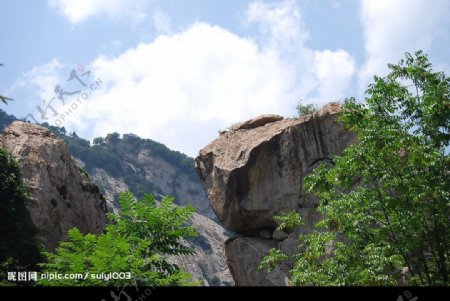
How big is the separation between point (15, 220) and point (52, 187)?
3.17m

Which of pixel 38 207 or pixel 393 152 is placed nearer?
pixel 393 152

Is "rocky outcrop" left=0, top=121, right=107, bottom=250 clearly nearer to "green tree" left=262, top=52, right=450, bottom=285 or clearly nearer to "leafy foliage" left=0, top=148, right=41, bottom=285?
"leafy foliage" left=0, top=148, right=41, bottom=285

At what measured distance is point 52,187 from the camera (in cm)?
2302

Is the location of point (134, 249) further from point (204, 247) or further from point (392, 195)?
point (204, 247)

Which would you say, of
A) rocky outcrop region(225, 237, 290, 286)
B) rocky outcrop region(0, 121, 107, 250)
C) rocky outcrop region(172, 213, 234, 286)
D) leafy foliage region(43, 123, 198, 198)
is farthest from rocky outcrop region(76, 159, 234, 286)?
rocky outcrop region(0, 121, 107, 250)

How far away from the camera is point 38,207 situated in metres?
21.6

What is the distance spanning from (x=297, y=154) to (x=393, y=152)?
15064 millimetres

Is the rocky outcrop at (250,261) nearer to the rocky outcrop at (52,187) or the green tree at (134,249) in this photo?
the rocky outcrop at (52,187)

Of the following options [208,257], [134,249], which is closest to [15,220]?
[134,249]

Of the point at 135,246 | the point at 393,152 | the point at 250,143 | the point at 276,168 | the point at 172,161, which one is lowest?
the point at 135,246
